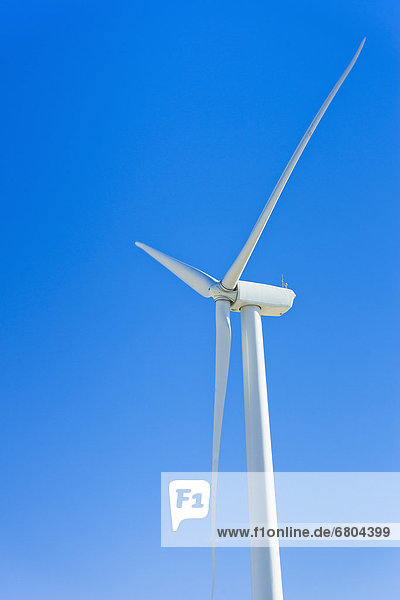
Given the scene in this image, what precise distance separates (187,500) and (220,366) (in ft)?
11.0

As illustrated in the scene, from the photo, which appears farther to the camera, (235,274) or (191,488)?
(235,274)

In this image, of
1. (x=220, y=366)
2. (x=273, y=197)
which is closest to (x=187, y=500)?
(x=220, y=366)

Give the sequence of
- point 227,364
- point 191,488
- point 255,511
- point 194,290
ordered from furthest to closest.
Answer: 1. point 194,290
2. point 227,364
3. point 191,488
4. point 255,511

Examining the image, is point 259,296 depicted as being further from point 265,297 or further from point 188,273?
point 188,273

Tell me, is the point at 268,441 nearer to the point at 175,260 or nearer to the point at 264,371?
the point at 264,371

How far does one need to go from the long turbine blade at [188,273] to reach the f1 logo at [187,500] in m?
4.96

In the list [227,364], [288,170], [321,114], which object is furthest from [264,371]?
[321,114]

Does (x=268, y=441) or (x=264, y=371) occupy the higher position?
(x=264, y=371)

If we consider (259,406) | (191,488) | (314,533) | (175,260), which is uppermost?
(175,260)

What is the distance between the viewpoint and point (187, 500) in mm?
15836

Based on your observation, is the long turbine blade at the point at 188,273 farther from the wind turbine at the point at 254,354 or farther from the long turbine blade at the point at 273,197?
the long turbine blade at the point at 273,197

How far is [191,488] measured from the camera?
1612 cm

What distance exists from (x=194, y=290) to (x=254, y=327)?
2326 millimetres

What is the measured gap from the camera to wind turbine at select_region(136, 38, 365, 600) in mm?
14609
